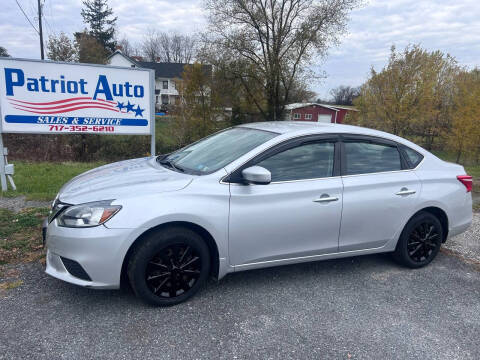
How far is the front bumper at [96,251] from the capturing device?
270 centimetres

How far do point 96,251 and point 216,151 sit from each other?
159 cm

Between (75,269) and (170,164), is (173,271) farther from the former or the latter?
(170,164)

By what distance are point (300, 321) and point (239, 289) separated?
2.30ft

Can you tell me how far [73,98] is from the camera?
257 inches

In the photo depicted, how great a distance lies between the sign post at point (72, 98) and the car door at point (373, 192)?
477cm

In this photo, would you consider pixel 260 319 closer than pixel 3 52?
Yes

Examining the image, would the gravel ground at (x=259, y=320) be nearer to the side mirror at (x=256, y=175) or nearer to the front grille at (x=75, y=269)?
the front grille at (x=75, y=269)

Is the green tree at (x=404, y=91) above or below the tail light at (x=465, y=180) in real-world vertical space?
above

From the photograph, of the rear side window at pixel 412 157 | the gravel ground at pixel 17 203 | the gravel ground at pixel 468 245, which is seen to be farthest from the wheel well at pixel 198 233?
the gravel ground at pixel 468 245

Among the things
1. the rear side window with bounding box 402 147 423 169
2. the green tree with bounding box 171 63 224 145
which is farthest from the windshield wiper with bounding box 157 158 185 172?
the green tree with bounding box 171 63 224 145

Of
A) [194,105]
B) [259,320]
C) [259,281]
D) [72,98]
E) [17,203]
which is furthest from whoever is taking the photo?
[194,105]

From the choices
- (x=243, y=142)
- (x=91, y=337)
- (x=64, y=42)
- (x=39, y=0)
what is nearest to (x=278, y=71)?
(x=64, y=42)

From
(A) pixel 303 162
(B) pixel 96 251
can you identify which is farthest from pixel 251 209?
(B) pixel 96 251

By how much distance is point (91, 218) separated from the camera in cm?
276
